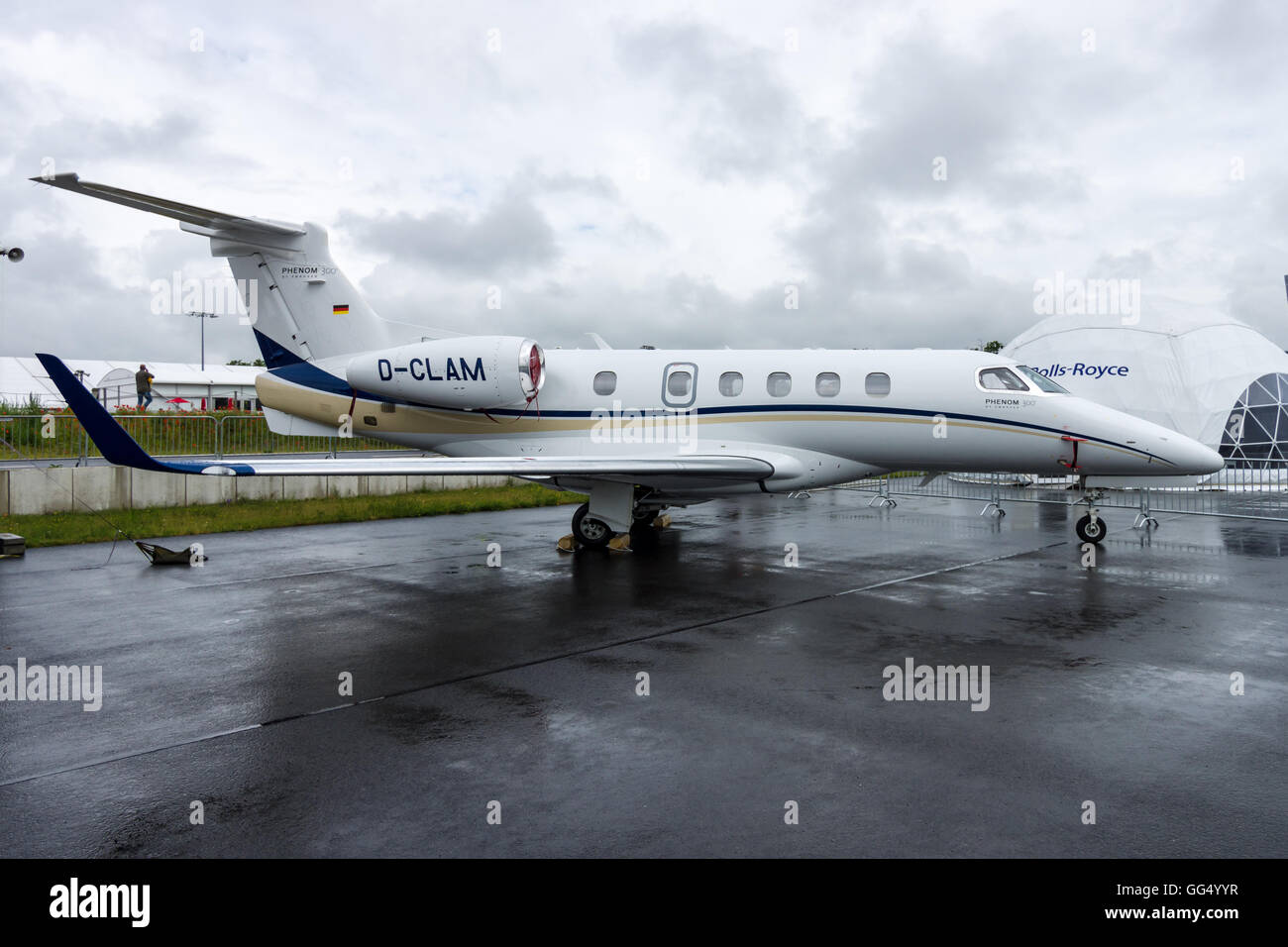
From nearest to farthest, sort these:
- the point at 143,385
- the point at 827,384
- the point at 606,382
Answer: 1. the point at 827,384
2. the point at 606,382
3. the point at 143,385

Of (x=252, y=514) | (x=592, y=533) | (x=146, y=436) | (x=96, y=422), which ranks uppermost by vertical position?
(x=146, y=436)

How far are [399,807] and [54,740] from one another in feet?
8.48

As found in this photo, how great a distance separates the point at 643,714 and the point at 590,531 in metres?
7.19

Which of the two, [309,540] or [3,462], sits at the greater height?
[3,462]

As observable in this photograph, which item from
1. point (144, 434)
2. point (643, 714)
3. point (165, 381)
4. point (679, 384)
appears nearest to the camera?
point (643, 714)

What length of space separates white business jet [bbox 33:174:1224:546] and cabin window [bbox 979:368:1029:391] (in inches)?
1.0

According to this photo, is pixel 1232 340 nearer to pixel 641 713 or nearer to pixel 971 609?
pixel 971 609

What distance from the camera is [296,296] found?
42.4 feet

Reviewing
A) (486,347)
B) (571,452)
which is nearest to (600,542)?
(571,452)

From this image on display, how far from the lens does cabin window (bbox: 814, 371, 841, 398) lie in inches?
469

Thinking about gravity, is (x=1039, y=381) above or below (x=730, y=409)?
above

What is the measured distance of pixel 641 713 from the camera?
5574mm

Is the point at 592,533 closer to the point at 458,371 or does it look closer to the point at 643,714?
the point at 458,371

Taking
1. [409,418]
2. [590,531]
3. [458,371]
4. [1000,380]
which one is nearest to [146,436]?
[409,418]
